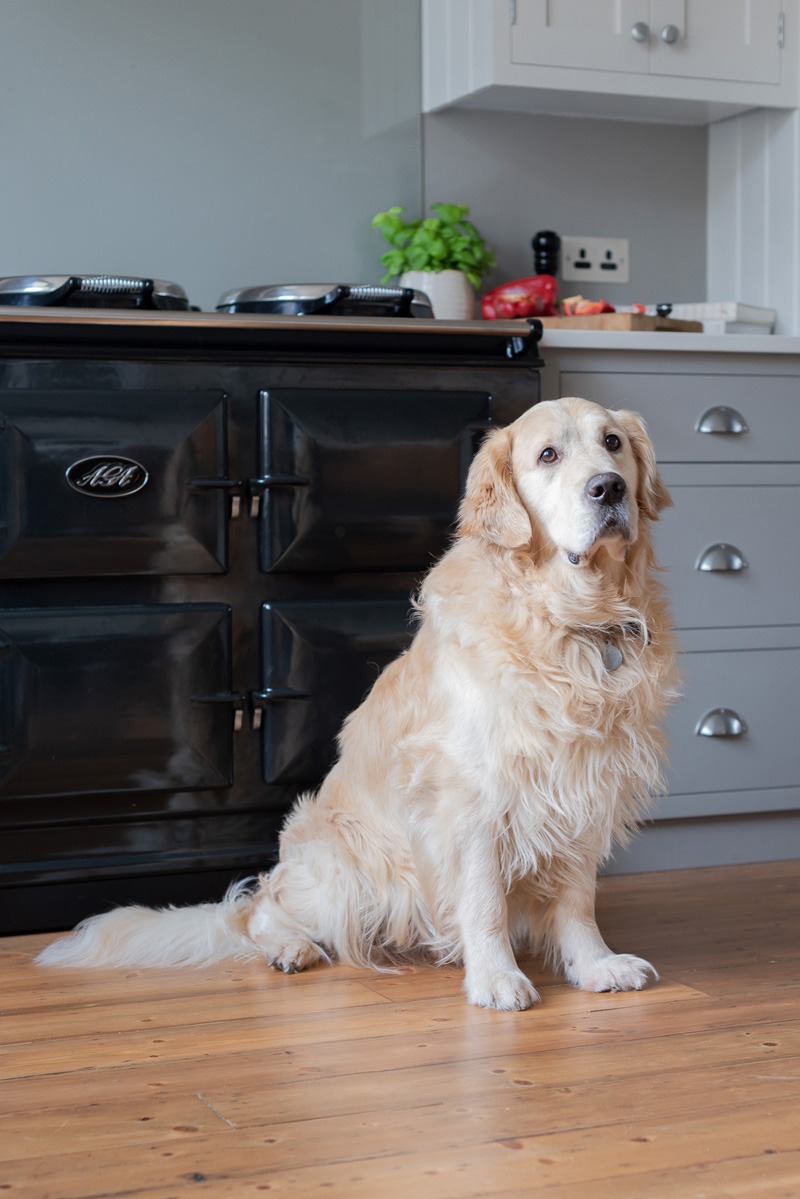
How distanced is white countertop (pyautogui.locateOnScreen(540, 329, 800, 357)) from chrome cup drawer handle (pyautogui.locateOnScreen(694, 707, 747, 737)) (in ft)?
2.78

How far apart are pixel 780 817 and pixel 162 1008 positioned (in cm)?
167

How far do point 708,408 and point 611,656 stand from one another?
1.08m

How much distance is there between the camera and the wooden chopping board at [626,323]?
2.84 m

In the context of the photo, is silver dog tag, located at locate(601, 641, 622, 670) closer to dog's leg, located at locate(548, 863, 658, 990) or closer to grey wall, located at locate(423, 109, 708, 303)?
dog's leg, located at locate(548, 863, 658, 990)

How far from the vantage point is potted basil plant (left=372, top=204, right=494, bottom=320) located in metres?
3.20

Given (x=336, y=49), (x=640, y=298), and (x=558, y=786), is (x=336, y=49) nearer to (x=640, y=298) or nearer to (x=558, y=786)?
(x=640, y=298)

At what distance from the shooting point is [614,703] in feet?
6.41

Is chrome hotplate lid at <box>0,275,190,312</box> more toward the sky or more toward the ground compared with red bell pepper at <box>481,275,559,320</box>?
more toward the ground

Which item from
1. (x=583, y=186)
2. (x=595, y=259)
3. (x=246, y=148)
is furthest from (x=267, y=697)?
(x=583, y=186)

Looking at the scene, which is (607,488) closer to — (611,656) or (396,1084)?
(611,656)

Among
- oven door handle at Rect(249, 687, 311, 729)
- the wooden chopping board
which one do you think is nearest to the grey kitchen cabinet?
the wooden chopping board

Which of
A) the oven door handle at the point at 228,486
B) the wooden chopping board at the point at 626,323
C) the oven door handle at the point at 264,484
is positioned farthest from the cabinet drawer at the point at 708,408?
the oven door handle at the point at 228,486

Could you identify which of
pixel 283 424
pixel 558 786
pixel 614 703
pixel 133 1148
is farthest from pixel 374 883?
pixel 283 424

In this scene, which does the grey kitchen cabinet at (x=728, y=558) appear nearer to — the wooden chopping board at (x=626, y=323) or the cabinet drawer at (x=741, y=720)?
the cabinet drawer at (x=741, y=720)
